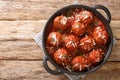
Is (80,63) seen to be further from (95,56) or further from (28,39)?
(28,39)

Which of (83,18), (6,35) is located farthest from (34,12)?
(83,18)

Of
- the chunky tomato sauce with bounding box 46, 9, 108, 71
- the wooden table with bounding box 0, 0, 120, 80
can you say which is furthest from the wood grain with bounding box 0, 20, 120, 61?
the chunky tomato sauce with bounding box 46, 9, 108, 71

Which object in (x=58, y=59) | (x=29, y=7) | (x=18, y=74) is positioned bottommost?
(x=18, y=74)

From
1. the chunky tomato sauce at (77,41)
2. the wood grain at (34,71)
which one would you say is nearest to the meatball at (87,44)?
the chunky tomato sauce at (77,41)

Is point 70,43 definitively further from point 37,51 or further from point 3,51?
point 3,51

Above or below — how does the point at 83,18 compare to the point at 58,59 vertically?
above

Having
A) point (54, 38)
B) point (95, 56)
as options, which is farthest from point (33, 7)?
point (95, 56)

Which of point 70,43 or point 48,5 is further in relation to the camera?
point 48,5
